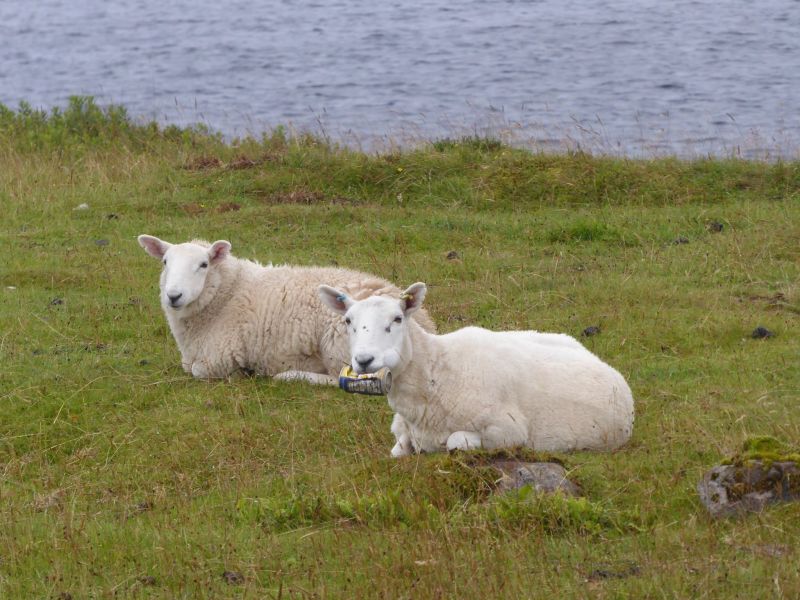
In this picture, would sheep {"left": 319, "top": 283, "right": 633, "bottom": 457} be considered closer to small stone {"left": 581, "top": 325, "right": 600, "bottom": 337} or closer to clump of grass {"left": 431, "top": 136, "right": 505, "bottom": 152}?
small stone {"left": 581, "top": 325, "right": 600, "bottom": 337}

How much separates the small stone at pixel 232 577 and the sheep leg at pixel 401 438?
82.0 inches

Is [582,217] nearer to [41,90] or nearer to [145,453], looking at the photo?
[145,453]

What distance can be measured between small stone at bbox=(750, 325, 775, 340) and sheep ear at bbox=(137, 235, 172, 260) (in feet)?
16.6

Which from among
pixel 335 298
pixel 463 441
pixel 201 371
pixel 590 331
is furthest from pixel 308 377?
pixel 463 441

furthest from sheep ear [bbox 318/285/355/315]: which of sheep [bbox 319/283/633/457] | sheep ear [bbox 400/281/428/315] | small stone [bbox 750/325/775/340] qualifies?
small stone [bbox 750/325/775/340]

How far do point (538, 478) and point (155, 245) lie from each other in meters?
5.19

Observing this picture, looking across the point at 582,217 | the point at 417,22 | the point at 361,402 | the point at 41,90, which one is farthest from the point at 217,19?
the point at 361,402

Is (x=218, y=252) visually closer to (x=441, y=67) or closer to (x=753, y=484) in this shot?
(x=753, y=484)

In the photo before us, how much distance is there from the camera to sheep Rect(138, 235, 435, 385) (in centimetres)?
1041

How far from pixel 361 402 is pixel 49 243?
6628mm

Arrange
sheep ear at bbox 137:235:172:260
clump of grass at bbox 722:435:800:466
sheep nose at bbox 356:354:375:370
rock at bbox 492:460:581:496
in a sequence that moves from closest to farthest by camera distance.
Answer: clump of grass at bbox 722:435:800:466 → rock at bbox 492:460:581:496 → sheep nose at bbox 356:354:375:370 → sheep ear at bbox 137:235:172:260

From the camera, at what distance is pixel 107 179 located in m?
17.5

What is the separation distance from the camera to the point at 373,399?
9.46m

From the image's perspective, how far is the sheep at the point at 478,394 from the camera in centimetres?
775
